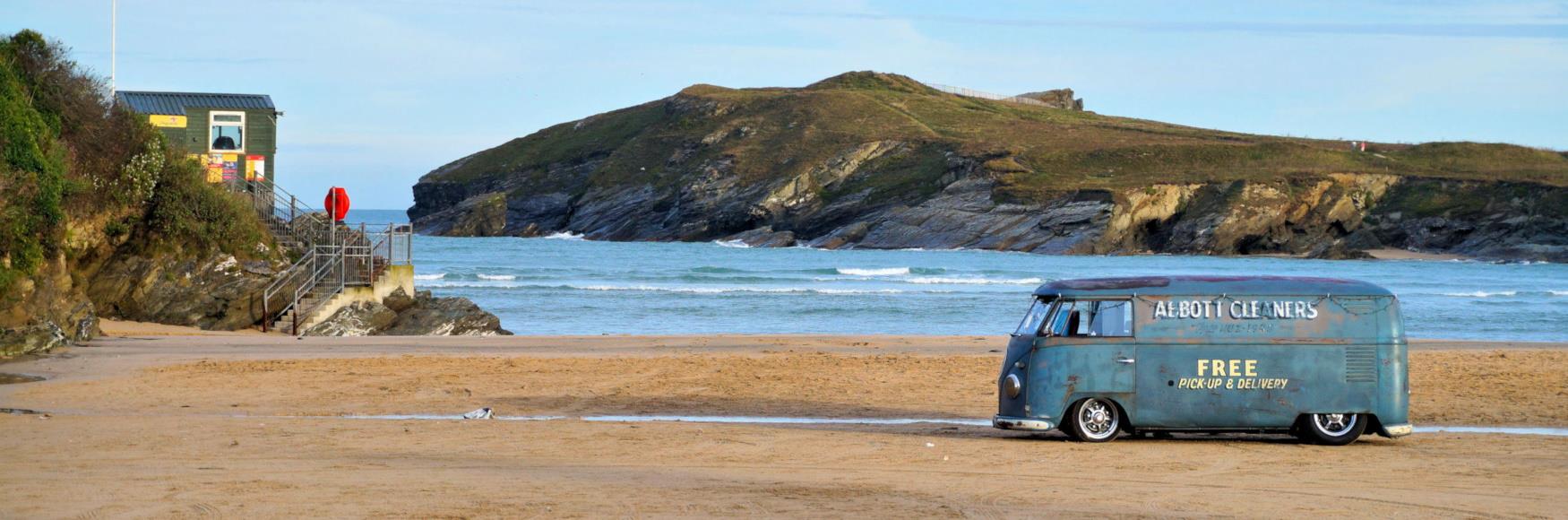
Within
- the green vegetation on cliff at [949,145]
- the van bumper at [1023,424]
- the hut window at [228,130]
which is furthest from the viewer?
the green vegetation on cliff at [949,145]

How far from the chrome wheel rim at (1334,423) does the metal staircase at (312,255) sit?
2220cm

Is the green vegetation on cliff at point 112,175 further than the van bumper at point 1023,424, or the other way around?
the green vegetation on cliff at point 112,175

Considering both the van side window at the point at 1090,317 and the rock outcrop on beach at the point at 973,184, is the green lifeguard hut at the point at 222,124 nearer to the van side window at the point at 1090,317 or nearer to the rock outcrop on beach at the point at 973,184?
the van side window at the point at 1090,317

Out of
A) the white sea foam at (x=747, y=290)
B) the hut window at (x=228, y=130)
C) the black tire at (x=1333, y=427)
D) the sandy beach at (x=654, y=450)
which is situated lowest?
the sandy beach at (x=654, y=450)

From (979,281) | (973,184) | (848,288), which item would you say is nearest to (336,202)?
(848,288)

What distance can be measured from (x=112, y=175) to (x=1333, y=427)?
2569 centimetres

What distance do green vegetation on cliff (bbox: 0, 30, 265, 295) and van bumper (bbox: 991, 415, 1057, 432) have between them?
814 inches

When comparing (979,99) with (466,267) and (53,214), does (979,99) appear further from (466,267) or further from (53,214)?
(53,214)

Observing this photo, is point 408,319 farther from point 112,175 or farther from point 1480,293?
point 1480,293

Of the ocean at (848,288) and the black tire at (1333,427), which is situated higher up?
the ocean at (848,288)

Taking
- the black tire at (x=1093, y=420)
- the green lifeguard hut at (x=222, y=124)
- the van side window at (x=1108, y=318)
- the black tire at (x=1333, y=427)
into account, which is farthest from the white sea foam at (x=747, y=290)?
the van side window at (x=1108, y=318)

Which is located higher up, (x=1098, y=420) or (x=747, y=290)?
(x=747, y=290)

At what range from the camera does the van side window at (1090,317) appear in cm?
1403

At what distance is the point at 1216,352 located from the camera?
13961mm
